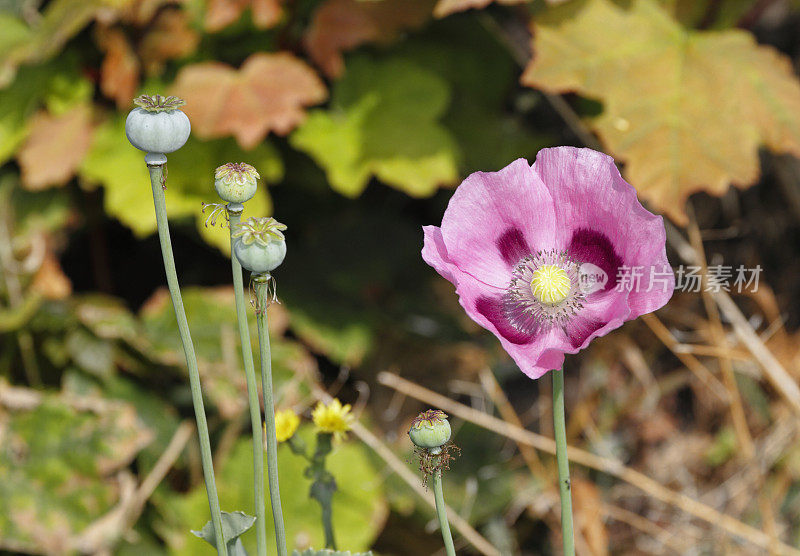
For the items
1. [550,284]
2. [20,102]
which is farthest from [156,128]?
[20,102]

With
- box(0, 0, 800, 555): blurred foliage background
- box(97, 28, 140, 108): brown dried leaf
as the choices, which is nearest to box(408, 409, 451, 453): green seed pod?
box(0, 0, 800, 555): blurred foliage background

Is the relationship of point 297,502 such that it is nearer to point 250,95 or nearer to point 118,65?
point 250,95

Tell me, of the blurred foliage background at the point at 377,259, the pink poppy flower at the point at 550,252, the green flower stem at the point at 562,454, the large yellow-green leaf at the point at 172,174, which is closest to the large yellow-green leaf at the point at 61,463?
the blurred foliage background at the point at 377,259

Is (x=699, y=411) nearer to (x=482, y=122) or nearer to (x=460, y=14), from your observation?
(x=482, y=122)

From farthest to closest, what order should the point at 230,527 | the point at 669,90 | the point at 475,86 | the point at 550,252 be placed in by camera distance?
the point at 475,86 < the point at 669,90 < the point at 550,252 < the point at 230,527

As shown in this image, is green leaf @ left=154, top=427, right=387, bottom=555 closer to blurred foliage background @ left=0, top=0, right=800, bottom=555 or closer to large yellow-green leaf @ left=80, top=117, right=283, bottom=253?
blurred foliage background @ left=0, top=0, right=800, bottom=555

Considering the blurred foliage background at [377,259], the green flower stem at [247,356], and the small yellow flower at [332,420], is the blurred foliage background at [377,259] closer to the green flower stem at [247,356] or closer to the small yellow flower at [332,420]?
the small yellow flower at [332,420]
